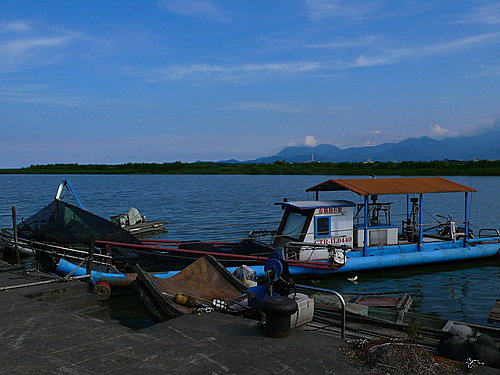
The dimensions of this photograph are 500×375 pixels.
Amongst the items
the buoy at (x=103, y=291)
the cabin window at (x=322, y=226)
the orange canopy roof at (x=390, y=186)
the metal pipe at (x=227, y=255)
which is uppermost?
the orange canopy roof at (x=390, y=186)

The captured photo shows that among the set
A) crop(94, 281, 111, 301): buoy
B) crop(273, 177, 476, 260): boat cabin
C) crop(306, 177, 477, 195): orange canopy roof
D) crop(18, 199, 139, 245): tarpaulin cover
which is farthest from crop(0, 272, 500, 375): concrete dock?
crop(306, 177, 477, 195): orange canopy roof

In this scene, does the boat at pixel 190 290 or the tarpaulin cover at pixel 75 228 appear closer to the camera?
the boat at pixel 190 290

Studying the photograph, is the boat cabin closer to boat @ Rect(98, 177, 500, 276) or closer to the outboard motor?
boat @ Rect(98, 177, 500, 276)

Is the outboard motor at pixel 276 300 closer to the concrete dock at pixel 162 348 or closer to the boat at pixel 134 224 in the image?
the concrete dock at pixel 162 348

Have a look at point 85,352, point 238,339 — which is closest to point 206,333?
point 238,339

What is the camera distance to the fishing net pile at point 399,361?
6.91 meters

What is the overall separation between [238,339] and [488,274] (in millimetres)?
17270

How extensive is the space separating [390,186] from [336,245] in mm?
3568

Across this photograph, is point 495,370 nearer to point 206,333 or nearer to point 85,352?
point 206,333

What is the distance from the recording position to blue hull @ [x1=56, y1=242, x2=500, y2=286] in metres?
17.5

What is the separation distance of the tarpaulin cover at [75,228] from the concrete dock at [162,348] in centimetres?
704

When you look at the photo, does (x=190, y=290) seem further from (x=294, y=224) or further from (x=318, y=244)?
(x=294, y=224)

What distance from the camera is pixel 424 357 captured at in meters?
7.11

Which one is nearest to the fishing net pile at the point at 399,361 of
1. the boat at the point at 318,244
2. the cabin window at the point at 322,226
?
the boat at the point at 318,244
